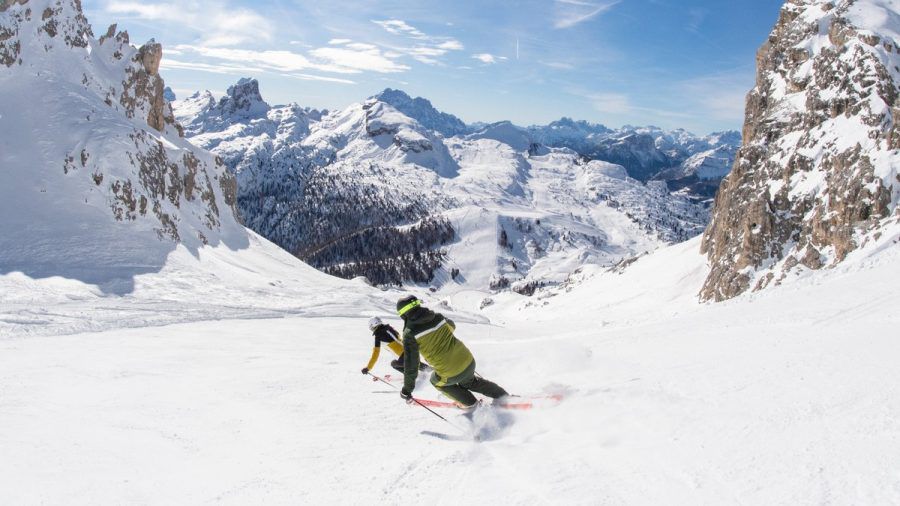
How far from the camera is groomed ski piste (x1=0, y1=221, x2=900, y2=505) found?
6512mm

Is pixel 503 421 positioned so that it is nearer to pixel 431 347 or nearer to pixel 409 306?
pixel 431 347

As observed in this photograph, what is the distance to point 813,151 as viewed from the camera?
200 ft

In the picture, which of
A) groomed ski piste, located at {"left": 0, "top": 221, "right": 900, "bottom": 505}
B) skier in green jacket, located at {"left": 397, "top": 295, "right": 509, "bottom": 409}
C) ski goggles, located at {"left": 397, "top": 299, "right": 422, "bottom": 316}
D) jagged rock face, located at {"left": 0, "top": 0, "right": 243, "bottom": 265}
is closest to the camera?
groomed ski piste, located at {"left": 0, "top": 221, "right": 900, "bottom": 505}

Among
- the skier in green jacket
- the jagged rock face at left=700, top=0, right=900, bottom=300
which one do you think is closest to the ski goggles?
the skier in green jacket

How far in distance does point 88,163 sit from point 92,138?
4.61 metres

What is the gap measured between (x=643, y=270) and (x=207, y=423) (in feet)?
294

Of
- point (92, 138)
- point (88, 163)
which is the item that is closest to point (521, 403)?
point (88, 163)

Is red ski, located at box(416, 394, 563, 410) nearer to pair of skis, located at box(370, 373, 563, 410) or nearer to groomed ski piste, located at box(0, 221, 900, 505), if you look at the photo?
pair of skis, located at box(370, 373, 563, 410)

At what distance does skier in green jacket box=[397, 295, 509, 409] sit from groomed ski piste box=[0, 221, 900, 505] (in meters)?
0.74

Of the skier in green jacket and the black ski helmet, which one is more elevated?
the black ski helmet

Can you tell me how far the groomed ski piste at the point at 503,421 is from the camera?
651cm

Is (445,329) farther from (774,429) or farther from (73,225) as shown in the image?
→ (73,225)

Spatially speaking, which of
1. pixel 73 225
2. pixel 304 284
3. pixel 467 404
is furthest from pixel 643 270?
pixel 467 404

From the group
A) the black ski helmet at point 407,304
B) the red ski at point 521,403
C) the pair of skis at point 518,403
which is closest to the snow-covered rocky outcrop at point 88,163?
the pair of skis at point 518,403
